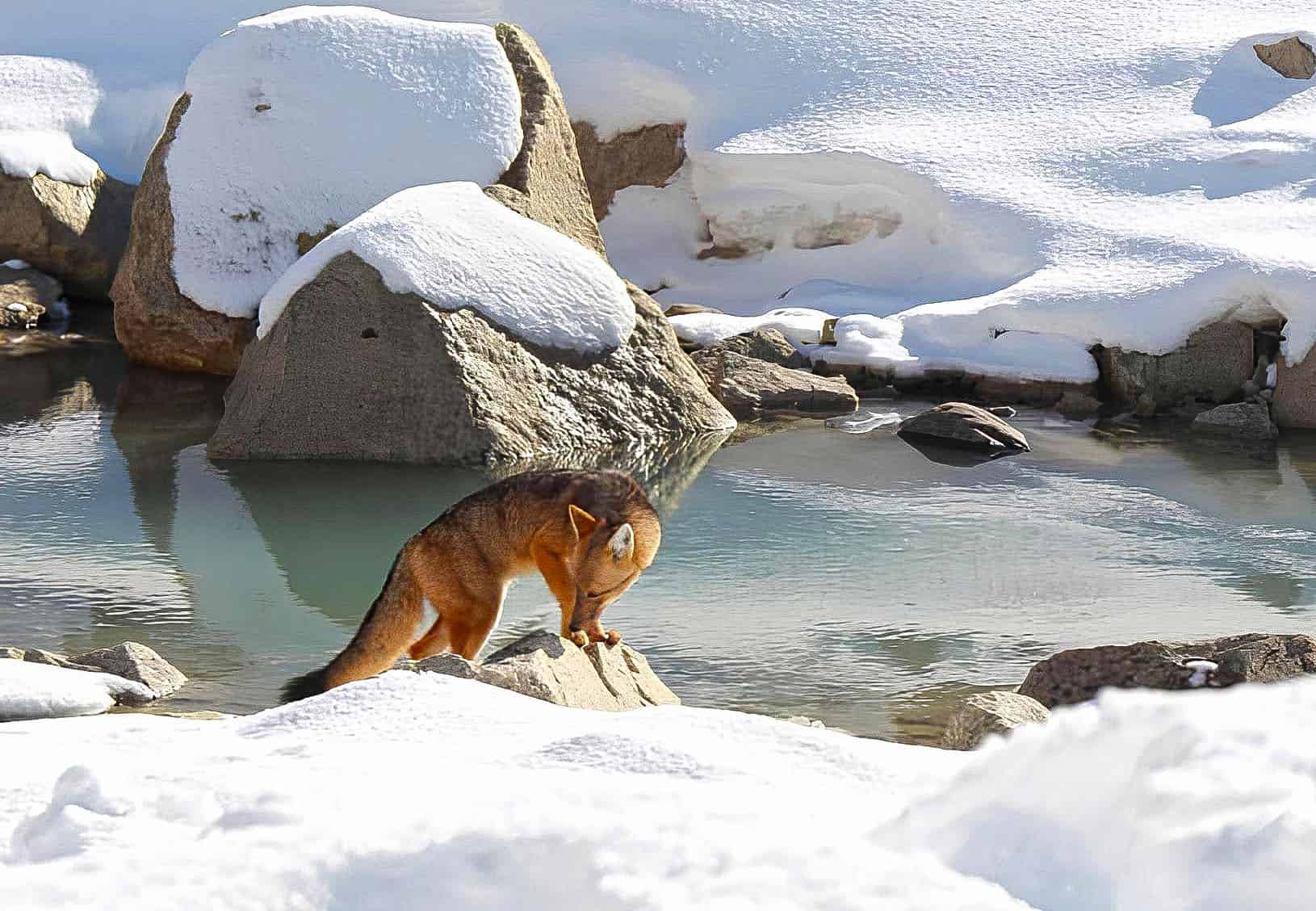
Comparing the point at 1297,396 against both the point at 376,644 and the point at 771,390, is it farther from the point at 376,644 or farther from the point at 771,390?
the point at 376,644

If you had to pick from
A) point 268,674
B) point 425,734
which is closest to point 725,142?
point 268,674

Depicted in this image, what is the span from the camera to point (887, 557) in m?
6.95

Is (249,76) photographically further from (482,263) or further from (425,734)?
(425,734)

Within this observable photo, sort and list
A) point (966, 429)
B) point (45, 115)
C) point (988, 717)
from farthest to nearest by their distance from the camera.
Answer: point (45, 115)
point (966, 429)
point (988, 717)

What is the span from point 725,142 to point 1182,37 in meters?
5.36

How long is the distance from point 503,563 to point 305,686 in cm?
80

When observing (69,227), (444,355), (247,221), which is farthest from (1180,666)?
(69,227)

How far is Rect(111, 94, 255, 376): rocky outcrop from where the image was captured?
1176 centimetres

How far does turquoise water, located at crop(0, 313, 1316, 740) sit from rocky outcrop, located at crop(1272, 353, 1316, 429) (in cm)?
54

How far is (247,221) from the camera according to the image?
1175cm

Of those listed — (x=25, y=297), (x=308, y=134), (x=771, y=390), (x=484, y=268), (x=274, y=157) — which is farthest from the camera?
(x=25, y=297)

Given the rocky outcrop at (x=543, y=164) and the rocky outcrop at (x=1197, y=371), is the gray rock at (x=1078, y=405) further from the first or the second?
the rocky outcrop at (x=543, y=164)

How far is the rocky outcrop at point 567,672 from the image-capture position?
392 cm

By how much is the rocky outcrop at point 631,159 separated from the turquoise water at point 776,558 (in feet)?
21.3
